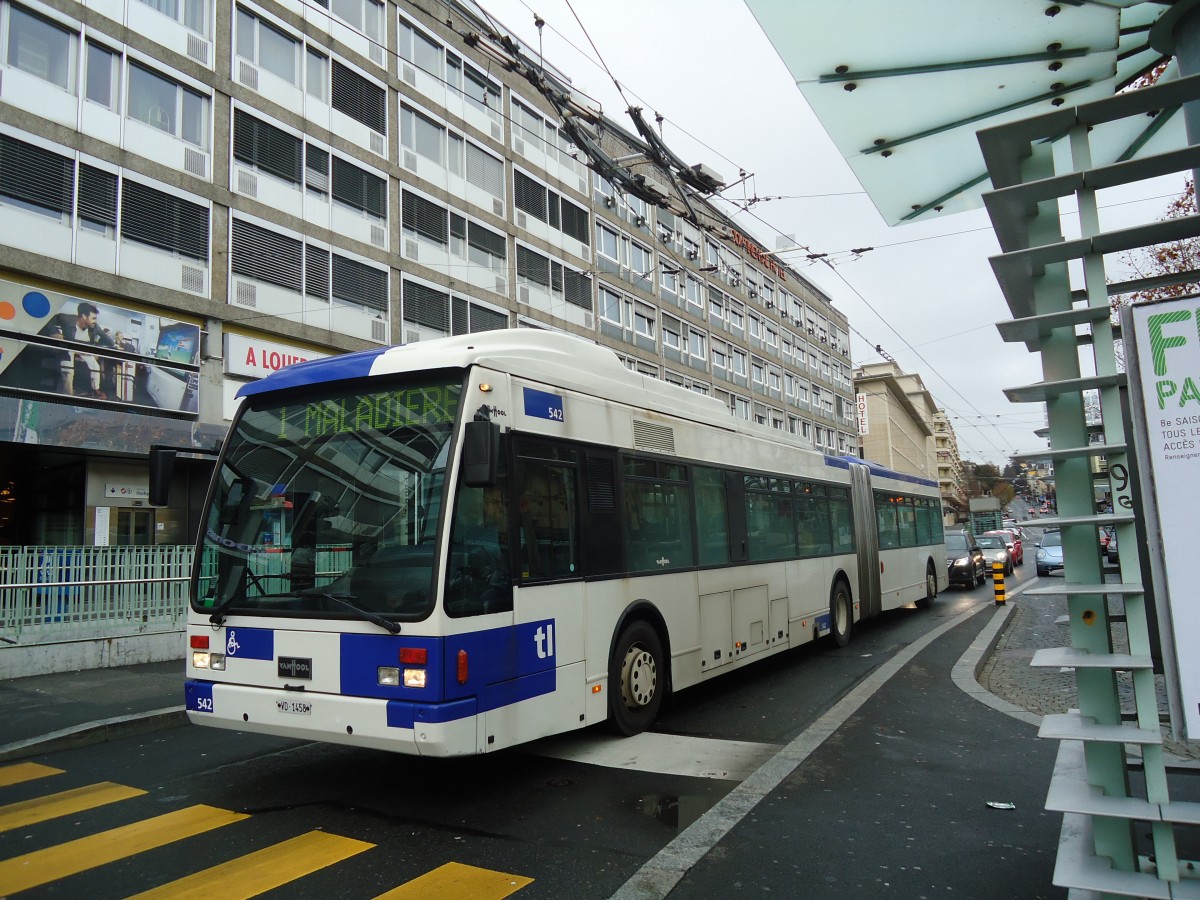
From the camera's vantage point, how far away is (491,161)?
28516 millimetres

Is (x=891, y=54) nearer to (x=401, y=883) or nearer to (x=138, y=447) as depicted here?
(x=401, y=883)

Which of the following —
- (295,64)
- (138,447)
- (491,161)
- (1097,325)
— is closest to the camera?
(1097,325)

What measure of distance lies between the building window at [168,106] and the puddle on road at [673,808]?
752 inches

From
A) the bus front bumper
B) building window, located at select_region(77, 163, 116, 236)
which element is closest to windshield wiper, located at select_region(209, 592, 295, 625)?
the bus front bumper

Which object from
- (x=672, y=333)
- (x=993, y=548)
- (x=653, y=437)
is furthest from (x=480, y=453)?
(x=672, y=333)

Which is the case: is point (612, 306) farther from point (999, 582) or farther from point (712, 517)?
point (712, 517)

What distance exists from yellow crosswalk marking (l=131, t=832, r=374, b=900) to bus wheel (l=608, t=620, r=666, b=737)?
8.30 ft

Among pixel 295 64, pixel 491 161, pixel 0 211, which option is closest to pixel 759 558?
pixel 0 211

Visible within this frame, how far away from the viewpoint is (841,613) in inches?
514

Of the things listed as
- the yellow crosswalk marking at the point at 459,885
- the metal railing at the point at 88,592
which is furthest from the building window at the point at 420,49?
the yellow crosswalk marking at the point at 459,885

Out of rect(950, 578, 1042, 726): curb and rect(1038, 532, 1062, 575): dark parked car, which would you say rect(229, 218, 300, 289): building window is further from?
rect(1038, 532, 1062, 575): dark parked car

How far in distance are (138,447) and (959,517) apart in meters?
117

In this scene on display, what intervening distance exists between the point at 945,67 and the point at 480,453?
3.47m

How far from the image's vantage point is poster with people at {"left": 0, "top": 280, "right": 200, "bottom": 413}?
52.5ft
